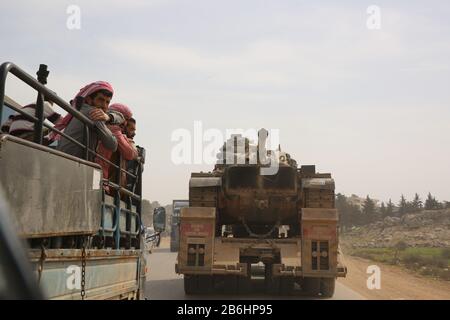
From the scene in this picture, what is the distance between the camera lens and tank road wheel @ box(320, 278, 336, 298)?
11.9 meters

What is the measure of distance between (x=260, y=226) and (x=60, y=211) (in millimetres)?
10736

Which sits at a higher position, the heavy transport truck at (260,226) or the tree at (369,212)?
the tree at (369,212)

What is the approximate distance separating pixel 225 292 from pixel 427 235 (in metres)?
42.5

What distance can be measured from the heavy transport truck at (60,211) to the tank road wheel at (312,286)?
24.3 ft

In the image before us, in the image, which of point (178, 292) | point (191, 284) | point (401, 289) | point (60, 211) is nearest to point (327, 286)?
point (191, 284)

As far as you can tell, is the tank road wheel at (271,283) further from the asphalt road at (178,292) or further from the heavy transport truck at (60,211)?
the heavy transport truck at (60,211)

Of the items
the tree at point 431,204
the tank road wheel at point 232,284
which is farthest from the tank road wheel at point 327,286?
the tree at point 431,204

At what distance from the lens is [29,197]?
291 cm

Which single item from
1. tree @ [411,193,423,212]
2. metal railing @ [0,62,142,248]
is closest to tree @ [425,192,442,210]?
tree @ [411,193,423,212]

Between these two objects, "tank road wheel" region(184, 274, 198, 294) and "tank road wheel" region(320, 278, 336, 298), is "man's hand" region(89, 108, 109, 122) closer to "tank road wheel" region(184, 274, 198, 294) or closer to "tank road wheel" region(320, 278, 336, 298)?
"tank road wheel" region(184, 274, 198, 294)

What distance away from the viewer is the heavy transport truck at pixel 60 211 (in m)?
2.78

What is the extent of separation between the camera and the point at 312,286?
12.1m

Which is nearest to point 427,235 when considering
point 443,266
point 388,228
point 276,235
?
point 388,228
